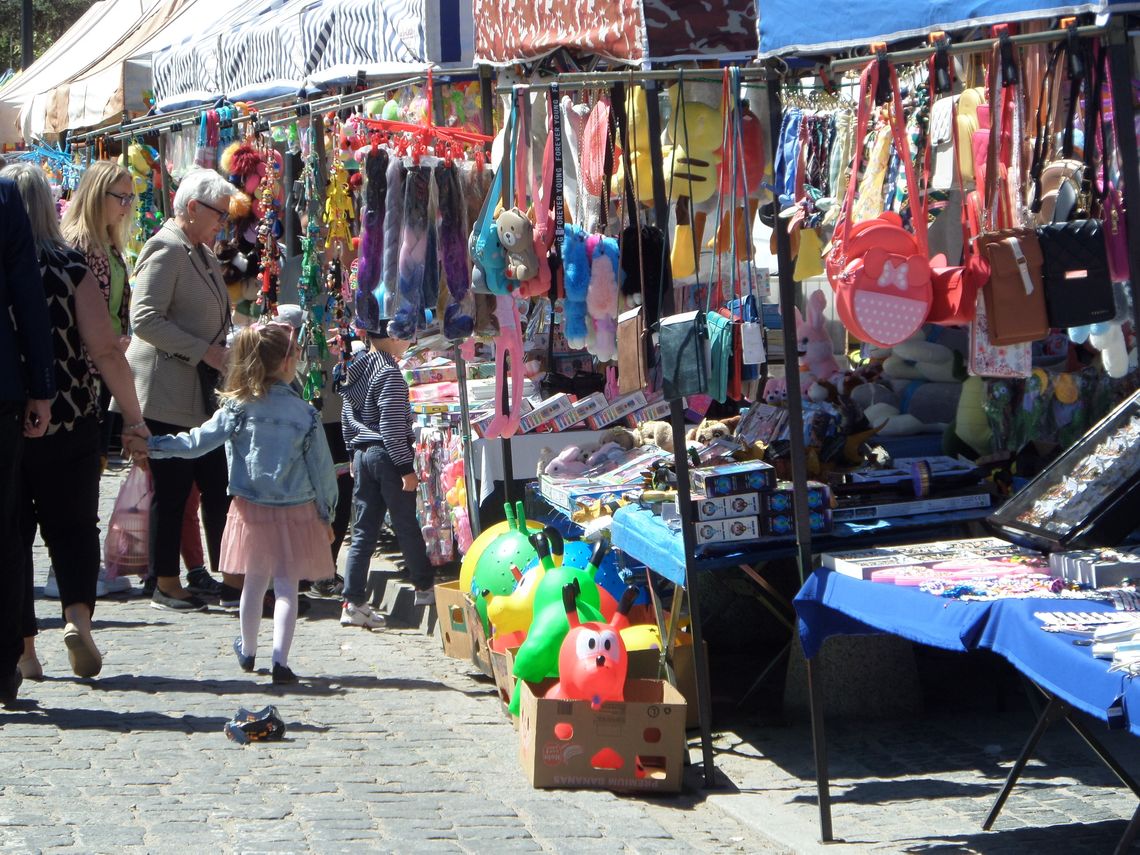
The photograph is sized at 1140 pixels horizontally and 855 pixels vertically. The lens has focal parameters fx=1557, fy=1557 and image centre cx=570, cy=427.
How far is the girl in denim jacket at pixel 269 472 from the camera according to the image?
605 centimetres

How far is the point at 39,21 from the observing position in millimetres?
33531

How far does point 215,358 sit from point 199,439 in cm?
114

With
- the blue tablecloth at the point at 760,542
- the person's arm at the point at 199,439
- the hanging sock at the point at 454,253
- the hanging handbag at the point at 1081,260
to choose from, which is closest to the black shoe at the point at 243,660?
the person's arm at the point at 199,439

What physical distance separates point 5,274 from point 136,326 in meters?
1.85

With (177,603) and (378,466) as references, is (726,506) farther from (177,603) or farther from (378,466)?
(177,603)

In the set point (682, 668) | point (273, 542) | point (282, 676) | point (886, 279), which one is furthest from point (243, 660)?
point (886, 279)

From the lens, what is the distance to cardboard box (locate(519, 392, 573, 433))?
22.5 ft

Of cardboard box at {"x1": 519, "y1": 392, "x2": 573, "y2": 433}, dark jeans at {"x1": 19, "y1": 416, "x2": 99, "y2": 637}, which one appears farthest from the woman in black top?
cardboard box at {"x1": 519, "y1": 392, "x2": 573, "y2": 433}

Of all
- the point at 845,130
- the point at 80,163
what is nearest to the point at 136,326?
the point at 845,130

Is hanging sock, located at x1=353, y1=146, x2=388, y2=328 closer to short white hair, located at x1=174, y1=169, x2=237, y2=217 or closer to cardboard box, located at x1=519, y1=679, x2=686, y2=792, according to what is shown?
short white hair, located at x1=174, y1=169, x2=237, y2=217

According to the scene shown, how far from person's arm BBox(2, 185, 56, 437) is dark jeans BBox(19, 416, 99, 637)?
1.34 feet

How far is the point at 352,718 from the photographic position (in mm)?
5625

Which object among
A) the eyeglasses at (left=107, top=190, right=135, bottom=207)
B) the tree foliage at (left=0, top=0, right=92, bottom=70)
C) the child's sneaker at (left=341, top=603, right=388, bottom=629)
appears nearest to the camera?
the eyeglasses at (left=107, top=190, right=135, bottom=207)

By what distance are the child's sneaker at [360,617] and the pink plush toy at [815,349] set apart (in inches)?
89.5
